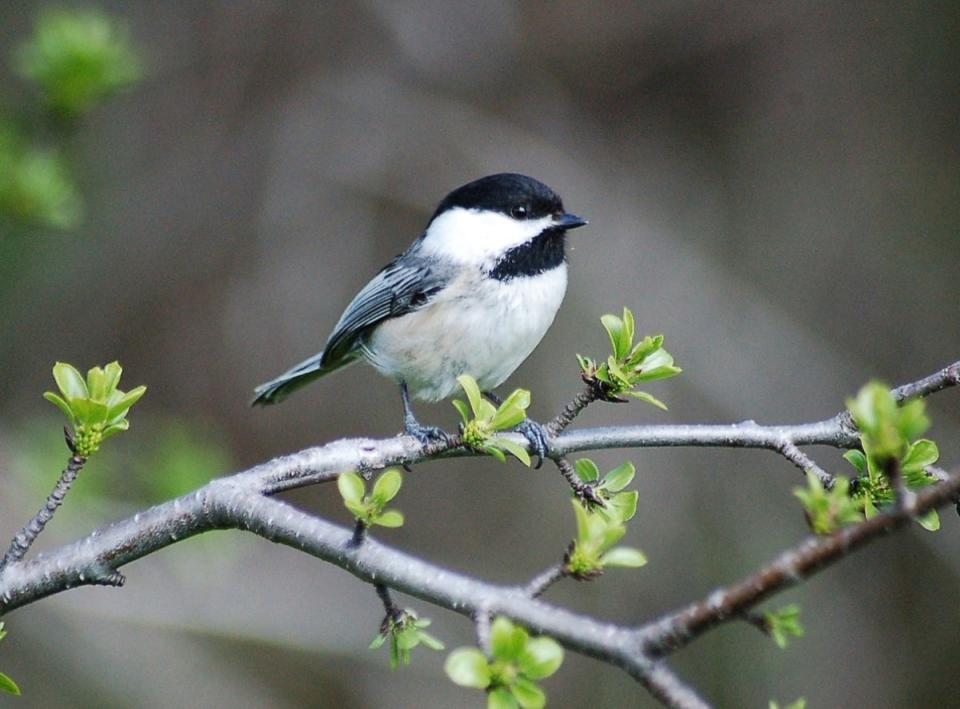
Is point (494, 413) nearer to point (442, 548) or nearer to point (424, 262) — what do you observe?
point (424, 262)

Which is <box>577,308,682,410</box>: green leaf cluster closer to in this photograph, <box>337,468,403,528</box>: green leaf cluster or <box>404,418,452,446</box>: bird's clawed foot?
<box>404,418,452,446</box>: bird's clawed foot

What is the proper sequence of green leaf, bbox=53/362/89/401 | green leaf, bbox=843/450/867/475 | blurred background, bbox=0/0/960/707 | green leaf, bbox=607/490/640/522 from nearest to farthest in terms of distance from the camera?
green leaf, bbox=53/362/89/401, green leaf, bbox=607/490/640/522, green leaf, bbox=843/450/867/475, blurred background, bbox=0/0/960/707

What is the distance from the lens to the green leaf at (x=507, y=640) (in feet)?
3.38

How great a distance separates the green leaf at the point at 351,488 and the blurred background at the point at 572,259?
269 cm

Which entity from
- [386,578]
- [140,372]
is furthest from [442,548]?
[386,578]

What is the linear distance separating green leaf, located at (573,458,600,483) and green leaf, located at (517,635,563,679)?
59 centimetres

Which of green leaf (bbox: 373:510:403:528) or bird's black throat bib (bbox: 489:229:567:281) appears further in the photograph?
bird's black throat bib (bbox: 489:229:567:281)

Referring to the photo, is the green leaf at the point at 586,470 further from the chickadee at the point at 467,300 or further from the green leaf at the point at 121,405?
the chickadee at the point at 467,300

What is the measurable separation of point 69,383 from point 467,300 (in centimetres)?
142

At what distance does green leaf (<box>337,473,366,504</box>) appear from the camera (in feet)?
4.07

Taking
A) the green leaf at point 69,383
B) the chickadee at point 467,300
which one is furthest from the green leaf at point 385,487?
the chickadee at point 467,300

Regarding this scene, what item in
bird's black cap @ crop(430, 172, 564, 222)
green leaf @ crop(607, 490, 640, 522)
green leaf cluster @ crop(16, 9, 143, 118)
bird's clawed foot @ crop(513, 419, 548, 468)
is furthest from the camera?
bird's black cap @ crop(430, 172, 564, 222)

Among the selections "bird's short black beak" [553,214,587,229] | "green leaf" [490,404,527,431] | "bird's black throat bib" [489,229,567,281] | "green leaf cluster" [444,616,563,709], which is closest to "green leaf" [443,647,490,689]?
"green leaf cluster" [444,616,563,709]

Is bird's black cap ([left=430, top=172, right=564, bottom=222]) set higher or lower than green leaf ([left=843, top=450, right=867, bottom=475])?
higher
